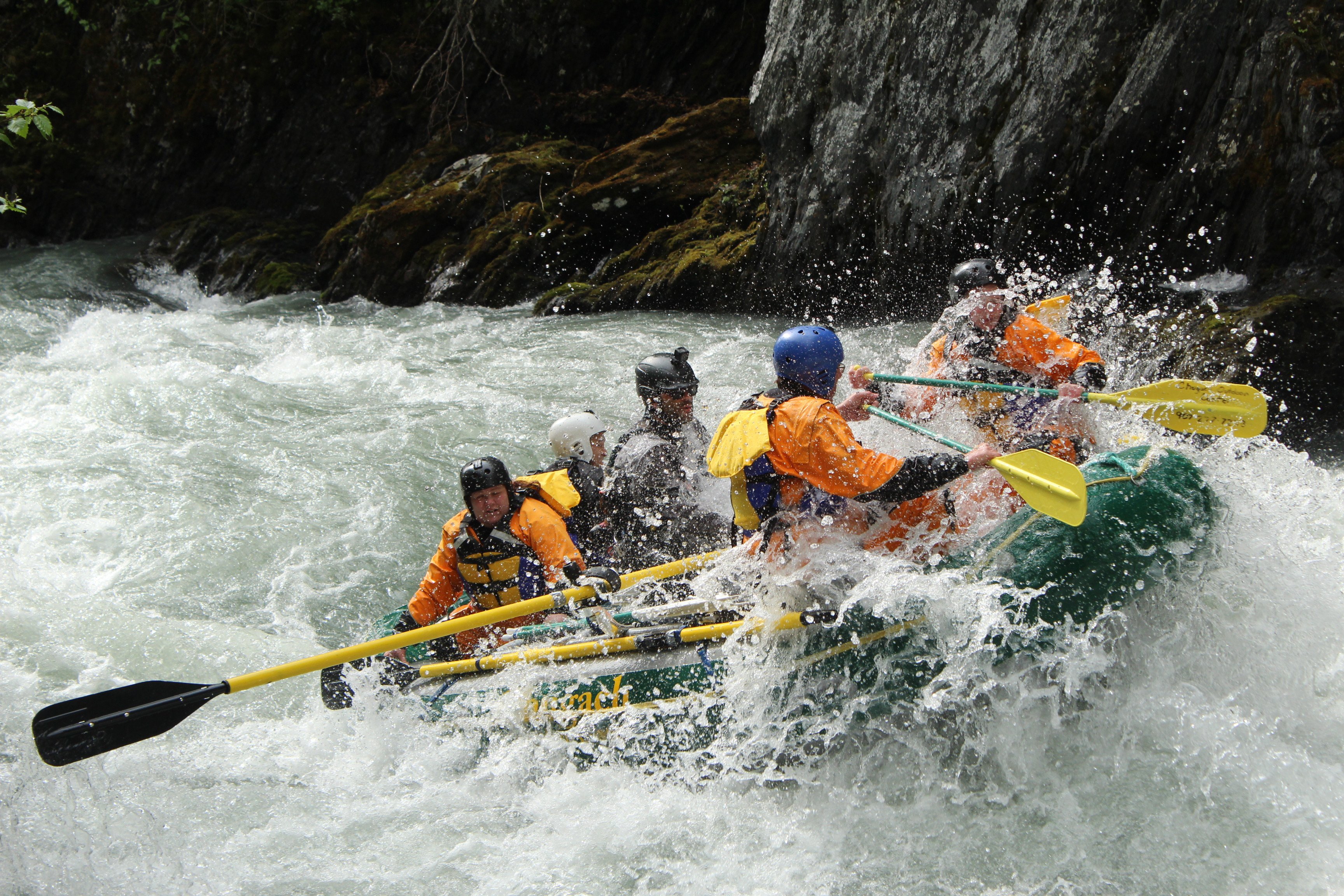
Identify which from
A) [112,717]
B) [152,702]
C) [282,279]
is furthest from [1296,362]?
[282,279]

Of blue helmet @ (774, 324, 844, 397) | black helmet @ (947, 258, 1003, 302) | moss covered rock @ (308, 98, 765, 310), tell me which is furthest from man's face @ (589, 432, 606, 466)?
moss covered rock @ (308, 98, 765, 310)

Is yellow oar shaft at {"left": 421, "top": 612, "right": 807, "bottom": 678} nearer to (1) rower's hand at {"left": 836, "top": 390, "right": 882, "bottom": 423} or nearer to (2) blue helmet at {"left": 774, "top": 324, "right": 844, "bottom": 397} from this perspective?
(2) blue helmet at {"left": 774, "top": 324, "right": 844, "bottom": 397}

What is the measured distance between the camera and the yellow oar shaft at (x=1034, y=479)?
11.2 feet

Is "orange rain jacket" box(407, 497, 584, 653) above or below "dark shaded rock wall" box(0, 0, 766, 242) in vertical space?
below

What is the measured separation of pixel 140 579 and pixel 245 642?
4.18ft

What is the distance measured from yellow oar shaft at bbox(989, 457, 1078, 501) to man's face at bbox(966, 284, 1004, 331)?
2.09 meters

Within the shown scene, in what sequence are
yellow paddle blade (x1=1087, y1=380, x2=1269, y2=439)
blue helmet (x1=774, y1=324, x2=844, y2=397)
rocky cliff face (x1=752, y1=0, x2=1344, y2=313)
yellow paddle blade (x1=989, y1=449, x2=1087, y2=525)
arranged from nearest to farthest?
yellow paddle blade (x1=989, y1=449, x2=1087, y2=525) → blue helmet (x1=774, y1=324, x2=844, y2=397) → yellow paddle blade (x1=1087, y1=380, x2=1269, y2=439) → rocky cliff face (x1=752, y1=0, x2=1344, y2=313)

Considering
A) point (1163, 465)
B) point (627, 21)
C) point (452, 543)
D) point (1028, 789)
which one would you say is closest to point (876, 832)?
point (1028, 789)

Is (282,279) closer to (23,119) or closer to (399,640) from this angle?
(23,119)

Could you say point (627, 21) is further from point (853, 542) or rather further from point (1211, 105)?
point (853, 542)

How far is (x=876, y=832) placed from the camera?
390 centimetres

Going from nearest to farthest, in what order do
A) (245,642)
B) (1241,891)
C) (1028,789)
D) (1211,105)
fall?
(1241,891) → (1028,789) → (245,642) → (1211,105)

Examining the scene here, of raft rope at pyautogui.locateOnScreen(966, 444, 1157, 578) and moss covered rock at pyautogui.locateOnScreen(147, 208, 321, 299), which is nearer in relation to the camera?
raft rope at pyautogui.locateOnScreen(966, 444, 1157, 578)

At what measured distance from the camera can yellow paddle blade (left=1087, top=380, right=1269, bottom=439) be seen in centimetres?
453
